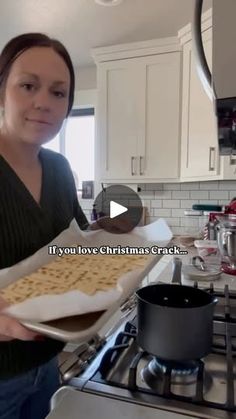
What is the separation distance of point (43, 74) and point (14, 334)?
2.03ft

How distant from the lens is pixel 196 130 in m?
2.14

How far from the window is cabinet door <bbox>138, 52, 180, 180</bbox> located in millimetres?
653

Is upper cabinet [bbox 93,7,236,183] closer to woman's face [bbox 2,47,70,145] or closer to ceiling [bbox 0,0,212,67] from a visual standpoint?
ceiling [bbox 0,0,212,67]

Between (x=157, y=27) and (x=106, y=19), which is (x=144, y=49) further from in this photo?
(x=106, y=19)

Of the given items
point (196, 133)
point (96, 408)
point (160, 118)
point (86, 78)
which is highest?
point (86, 78)

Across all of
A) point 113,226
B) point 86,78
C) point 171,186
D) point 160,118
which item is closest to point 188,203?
point 171,186

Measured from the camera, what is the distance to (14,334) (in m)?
0.48

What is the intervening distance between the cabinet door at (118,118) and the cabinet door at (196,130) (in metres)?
0.36

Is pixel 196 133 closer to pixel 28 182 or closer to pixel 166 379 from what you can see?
pixel 28 182

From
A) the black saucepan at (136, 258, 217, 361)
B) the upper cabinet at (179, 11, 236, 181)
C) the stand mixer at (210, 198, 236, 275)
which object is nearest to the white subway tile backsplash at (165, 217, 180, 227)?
the upper cabinet at (179, 11, 236, 181)

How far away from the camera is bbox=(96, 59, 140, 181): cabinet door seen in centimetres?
237

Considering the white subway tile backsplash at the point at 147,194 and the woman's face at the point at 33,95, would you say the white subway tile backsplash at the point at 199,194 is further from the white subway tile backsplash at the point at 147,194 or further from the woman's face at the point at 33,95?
the woman's face at the point at 33,95

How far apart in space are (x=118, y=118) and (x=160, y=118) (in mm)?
321

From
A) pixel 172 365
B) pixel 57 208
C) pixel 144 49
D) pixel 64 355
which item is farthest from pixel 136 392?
pixel 144 49
